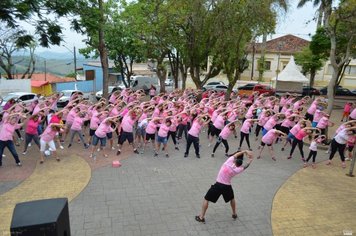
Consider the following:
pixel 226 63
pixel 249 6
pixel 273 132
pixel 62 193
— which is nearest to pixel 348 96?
pixel 226 63

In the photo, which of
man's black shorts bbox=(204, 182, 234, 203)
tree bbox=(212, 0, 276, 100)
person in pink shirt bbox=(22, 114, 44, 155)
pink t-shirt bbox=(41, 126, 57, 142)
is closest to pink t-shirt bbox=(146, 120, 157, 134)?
pink t-shirt bbox=(41, 126, 57, 142)

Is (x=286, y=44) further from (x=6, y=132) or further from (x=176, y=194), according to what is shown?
(x=6, y=132)

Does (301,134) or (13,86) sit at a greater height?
(13,86)

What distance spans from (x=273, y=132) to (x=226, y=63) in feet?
30.9

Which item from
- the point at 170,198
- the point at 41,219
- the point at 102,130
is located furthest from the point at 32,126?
the point at 41,219

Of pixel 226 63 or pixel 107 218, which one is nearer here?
pixel 107 218

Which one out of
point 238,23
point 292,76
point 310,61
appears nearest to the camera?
point 238,23

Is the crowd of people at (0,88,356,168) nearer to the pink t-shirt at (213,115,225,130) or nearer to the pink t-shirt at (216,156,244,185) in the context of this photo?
the pink t-shirt at (213,115,225,130)

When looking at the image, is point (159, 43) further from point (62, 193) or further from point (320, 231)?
point (320, 231)

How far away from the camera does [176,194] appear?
25.2ft

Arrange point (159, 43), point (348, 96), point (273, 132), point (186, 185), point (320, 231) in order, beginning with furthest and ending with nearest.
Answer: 1. point (348, 96)
2. point (159, 43)
3. point (273, 132)
4. point (186, 185)
5. point (320, 231)

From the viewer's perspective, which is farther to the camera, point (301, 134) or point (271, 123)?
point (271, 123)

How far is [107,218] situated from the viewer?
21.2ft

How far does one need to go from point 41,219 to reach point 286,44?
140 feet
